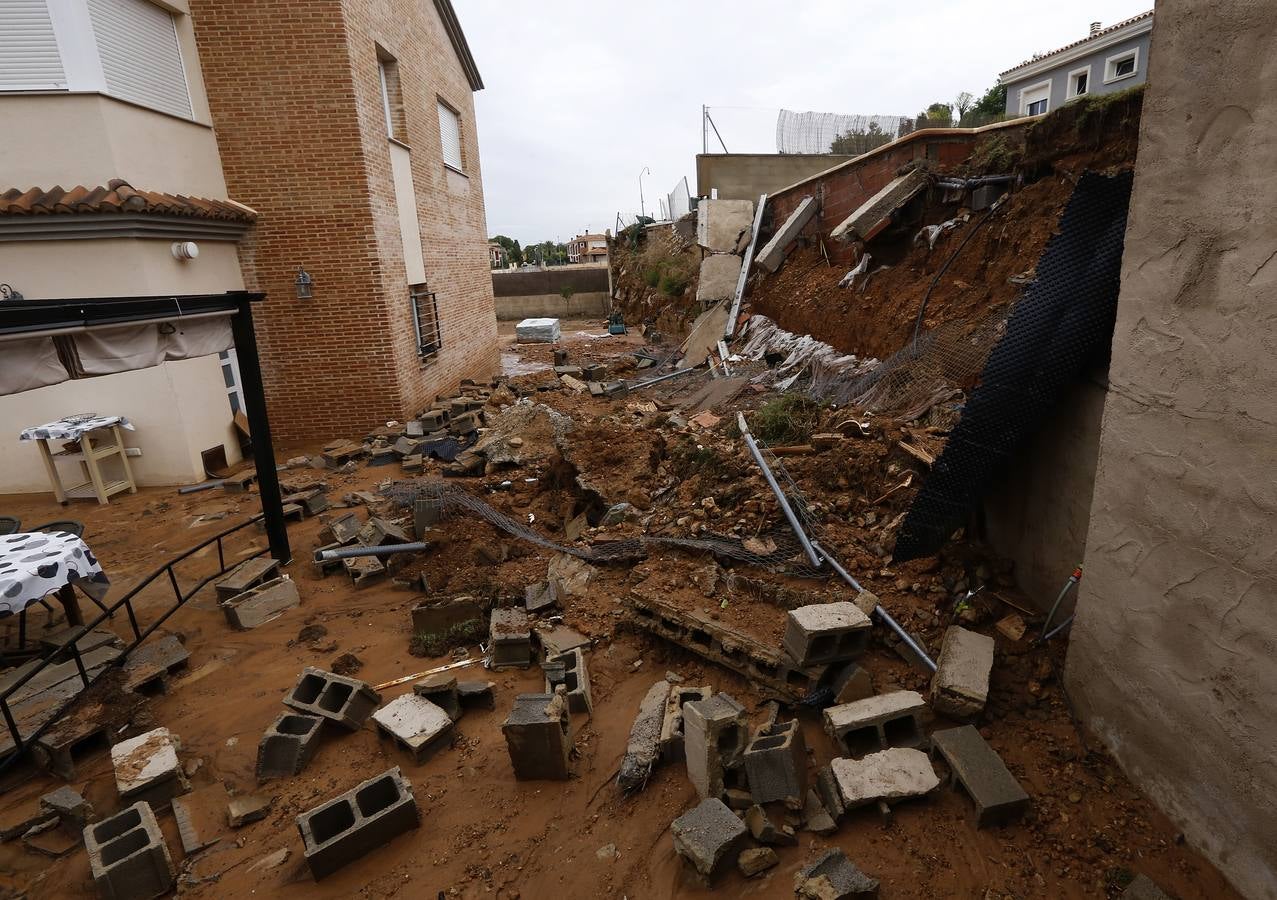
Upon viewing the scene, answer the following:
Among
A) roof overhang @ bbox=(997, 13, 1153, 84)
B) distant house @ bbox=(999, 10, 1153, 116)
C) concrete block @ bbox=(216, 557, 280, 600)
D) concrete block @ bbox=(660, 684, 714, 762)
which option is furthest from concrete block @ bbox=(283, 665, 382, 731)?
roof overhang @ bbox=(997, 13, 1153, 84)

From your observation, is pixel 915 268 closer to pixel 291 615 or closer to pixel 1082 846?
pixel 1082 846

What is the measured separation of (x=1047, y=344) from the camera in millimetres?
3713

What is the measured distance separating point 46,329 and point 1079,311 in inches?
252

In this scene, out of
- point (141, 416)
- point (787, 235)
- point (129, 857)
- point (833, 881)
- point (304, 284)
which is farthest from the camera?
point (787, 235)

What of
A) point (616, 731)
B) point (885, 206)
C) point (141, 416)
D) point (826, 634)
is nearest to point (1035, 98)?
point (885, 206)

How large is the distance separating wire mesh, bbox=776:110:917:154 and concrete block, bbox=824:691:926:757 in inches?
857

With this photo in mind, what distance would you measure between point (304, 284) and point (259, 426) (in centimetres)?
492

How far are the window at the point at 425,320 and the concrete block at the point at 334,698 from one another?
8.62 meters

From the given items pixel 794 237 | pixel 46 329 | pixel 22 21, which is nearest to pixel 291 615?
pixel 46 329

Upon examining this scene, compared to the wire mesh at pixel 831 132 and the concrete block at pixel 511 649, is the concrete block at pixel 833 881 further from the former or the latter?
the wire mesh at pixel 831 132

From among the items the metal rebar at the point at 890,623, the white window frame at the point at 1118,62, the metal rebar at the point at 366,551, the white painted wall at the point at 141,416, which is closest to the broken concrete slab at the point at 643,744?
the metal rebar at the point at 890,623

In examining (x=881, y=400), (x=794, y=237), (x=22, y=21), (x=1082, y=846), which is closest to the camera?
(x=1082, y=846)

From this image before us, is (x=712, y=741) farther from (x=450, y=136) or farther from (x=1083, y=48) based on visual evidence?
(x=1083, y=48)

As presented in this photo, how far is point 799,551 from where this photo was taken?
5.04m
